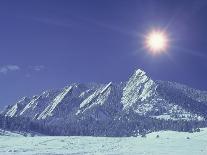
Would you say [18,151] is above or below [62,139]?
below

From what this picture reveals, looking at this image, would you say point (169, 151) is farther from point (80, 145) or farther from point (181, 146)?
point (80, 145)

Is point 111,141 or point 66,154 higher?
point 111,141

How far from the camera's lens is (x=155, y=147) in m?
96.5

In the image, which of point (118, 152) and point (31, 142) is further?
point (31, 142)

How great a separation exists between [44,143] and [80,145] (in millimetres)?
8146

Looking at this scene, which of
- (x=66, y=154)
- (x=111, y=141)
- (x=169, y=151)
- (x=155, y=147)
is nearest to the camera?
(x=66, y=154)

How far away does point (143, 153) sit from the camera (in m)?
84.3

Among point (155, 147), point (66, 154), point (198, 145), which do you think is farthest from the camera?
point (198, 145)

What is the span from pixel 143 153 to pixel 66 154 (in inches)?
498

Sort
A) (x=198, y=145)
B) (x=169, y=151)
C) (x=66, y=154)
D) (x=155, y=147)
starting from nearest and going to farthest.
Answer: (x=66, y=154), (x=169, y=151), (x=155, y=147), (x=198, y=145)

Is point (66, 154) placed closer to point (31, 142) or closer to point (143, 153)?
point (143, 153)

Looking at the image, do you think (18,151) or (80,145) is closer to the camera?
(18,151)

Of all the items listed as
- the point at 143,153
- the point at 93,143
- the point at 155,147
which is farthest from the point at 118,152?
the point at 93,143

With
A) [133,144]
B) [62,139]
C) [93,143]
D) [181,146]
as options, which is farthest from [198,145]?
[62,139]
